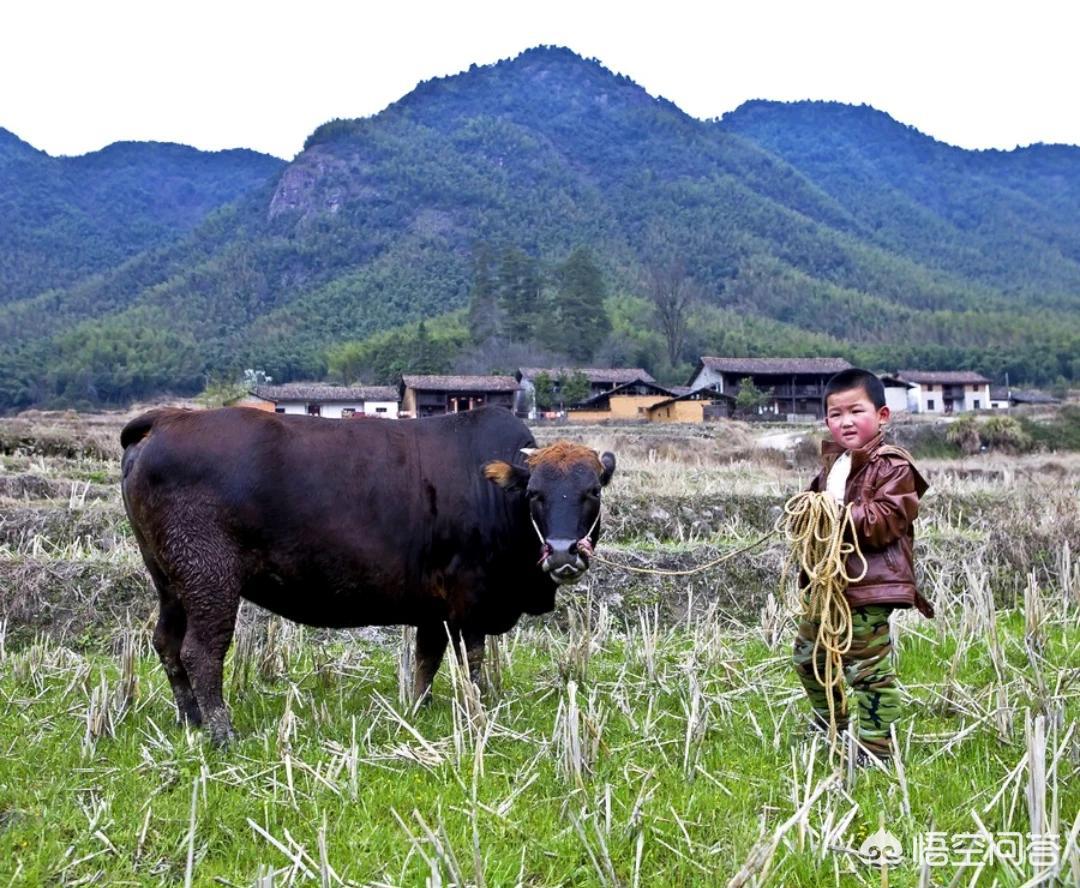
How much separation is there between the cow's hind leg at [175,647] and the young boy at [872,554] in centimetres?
372

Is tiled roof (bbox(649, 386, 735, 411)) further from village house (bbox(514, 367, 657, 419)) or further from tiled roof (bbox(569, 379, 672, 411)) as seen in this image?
village house (bbox(514, 367, 657, 419))

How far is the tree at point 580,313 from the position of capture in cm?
9575

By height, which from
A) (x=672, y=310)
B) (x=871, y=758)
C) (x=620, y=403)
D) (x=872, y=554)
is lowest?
(x=620, y=403)

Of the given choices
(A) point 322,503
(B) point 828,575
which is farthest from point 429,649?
(B) point 828,575

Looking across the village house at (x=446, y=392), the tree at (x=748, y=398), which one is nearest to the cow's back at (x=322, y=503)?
the village house at (x=446, y=392)

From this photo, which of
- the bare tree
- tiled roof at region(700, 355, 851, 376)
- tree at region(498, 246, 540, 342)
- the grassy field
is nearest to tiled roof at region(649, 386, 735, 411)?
tiled roof at region(700, 355, 851, 376)

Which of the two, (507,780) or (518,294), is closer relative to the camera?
(507,780)

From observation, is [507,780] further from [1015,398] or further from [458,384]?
[1015,398]

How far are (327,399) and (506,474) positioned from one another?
5931cm

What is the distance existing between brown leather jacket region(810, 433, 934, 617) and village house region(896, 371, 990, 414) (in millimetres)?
81086

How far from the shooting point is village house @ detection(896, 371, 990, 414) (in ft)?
263

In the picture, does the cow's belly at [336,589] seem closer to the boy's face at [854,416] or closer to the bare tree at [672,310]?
the boy's face at [854,416]

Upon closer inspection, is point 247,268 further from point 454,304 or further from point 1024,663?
point 1024,663

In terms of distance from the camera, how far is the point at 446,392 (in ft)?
212
